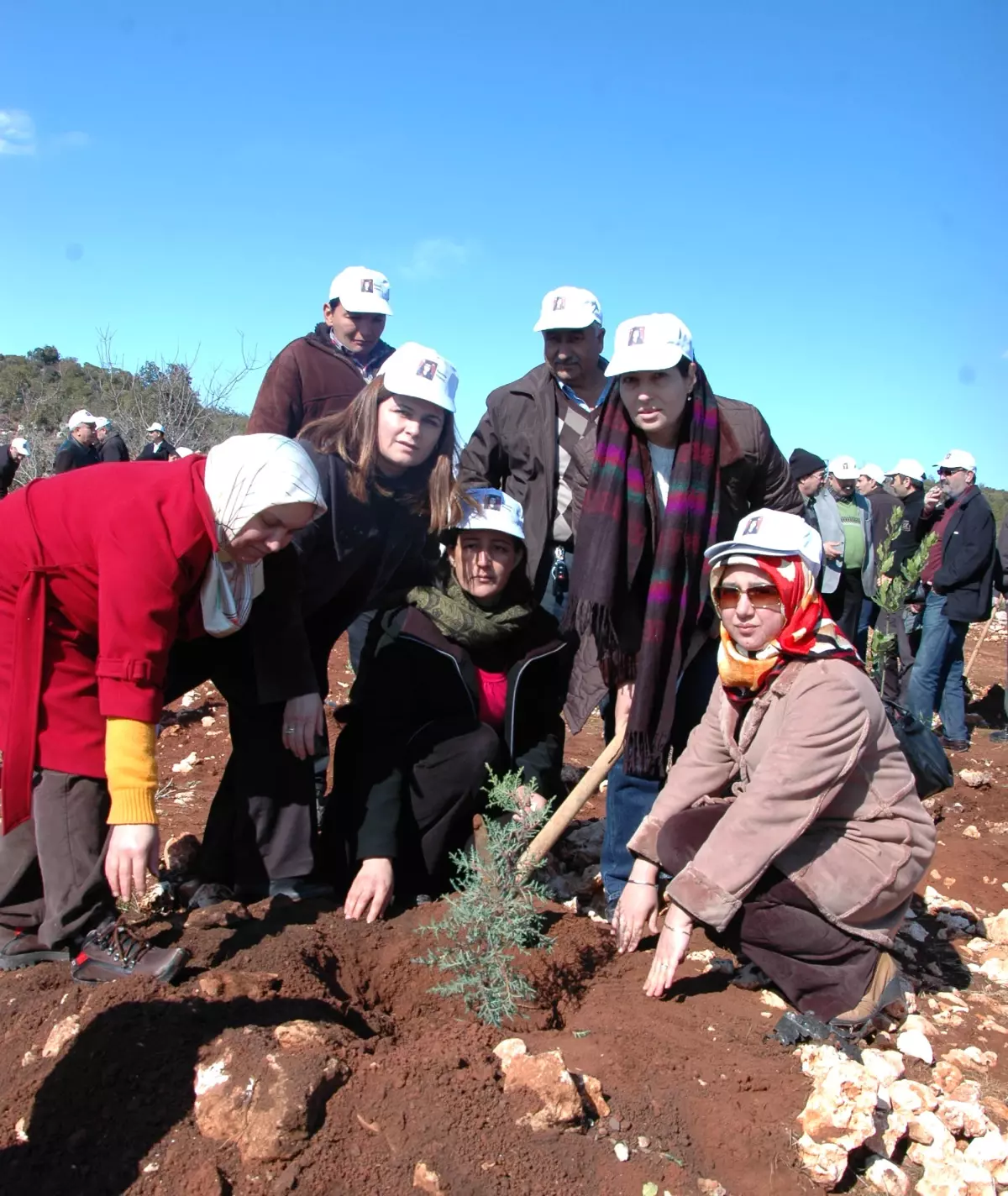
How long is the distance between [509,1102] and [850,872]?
3.68 ft

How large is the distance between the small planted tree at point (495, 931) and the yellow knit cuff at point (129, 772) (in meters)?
0.89

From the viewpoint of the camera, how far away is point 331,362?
415 cm

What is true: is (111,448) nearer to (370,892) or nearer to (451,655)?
(451,655)

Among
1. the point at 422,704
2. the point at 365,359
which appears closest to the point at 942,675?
the point at 365,359

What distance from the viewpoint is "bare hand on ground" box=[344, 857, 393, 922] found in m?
3.17

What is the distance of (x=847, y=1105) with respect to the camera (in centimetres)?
219

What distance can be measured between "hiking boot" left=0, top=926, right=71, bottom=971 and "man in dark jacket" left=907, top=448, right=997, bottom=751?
20.6ft

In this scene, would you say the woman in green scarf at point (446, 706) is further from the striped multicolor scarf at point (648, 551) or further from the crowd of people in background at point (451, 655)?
the striped multicolor scarf at point (648, 551)

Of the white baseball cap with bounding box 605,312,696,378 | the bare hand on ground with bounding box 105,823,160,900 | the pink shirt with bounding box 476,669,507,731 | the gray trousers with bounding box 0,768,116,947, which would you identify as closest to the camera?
the bare hand on ground with bounding box 105,823,160,900

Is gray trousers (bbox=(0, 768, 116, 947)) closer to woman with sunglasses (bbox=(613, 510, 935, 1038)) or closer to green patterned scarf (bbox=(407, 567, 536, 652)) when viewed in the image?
green patterned scarf (bbox=(407, 567, 536, 652))

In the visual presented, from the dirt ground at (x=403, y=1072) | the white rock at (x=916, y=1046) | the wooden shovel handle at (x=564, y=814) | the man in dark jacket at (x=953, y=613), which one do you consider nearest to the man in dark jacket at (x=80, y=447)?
the man in dark jacket at (x=953, y=613)

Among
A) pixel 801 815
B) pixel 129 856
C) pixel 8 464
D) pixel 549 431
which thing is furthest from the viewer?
pixel 8 464

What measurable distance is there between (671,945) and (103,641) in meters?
1.69

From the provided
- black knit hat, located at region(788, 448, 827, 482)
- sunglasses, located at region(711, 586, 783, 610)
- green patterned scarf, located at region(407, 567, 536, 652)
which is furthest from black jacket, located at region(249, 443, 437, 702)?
black knit hat, located at region(788, 448, 827, 482)
